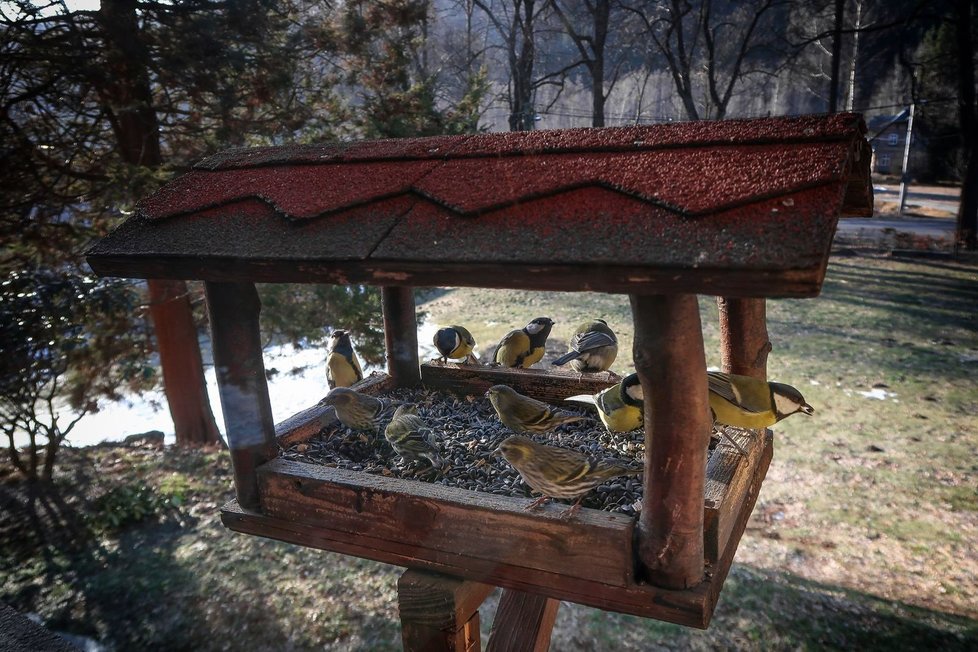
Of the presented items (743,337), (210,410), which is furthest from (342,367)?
(210,410)

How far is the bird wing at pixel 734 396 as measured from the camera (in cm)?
238

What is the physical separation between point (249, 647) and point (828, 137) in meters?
4.67

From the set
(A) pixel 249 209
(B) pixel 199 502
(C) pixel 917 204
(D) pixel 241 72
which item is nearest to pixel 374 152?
(A) pixel 249 209

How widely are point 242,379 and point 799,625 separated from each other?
4.07 m

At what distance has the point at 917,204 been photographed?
75.9 ft

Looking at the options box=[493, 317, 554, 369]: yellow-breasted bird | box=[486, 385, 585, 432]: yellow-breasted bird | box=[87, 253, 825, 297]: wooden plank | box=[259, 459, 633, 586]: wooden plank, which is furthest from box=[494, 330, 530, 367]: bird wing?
box=[87, 253, 825, 297]: wooden plank

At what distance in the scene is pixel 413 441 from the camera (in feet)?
8.61

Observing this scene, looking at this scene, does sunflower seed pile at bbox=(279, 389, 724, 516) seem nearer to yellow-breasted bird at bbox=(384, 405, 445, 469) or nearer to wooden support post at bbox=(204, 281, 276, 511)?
yellow-breasted bird at bbox=(384, 405, 445, 469)

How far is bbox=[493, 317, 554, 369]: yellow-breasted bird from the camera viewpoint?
13.2ft

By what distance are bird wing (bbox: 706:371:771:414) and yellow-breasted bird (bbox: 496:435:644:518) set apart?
0.42 metres

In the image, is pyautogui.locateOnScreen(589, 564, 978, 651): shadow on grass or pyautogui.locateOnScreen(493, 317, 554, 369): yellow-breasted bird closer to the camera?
pyautogui.locateOnScreen(493, 317, 554, 369): yellow-breasted bird

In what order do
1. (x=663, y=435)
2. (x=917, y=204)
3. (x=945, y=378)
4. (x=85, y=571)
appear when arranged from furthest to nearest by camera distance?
(x=917, y=204), (x=945, y=378), (x=85, y=571), (x=663, y=435)

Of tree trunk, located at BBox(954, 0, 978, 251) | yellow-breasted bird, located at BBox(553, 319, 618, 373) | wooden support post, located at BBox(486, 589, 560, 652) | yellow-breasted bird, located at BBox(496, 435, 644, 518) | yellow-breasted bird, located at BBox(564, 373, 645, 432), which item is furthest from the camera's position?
tree trunk, located at BBox(954, 0, 978, 251)

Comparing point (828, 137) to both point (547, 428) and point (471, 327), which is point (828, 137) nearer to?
point (547, 428)
